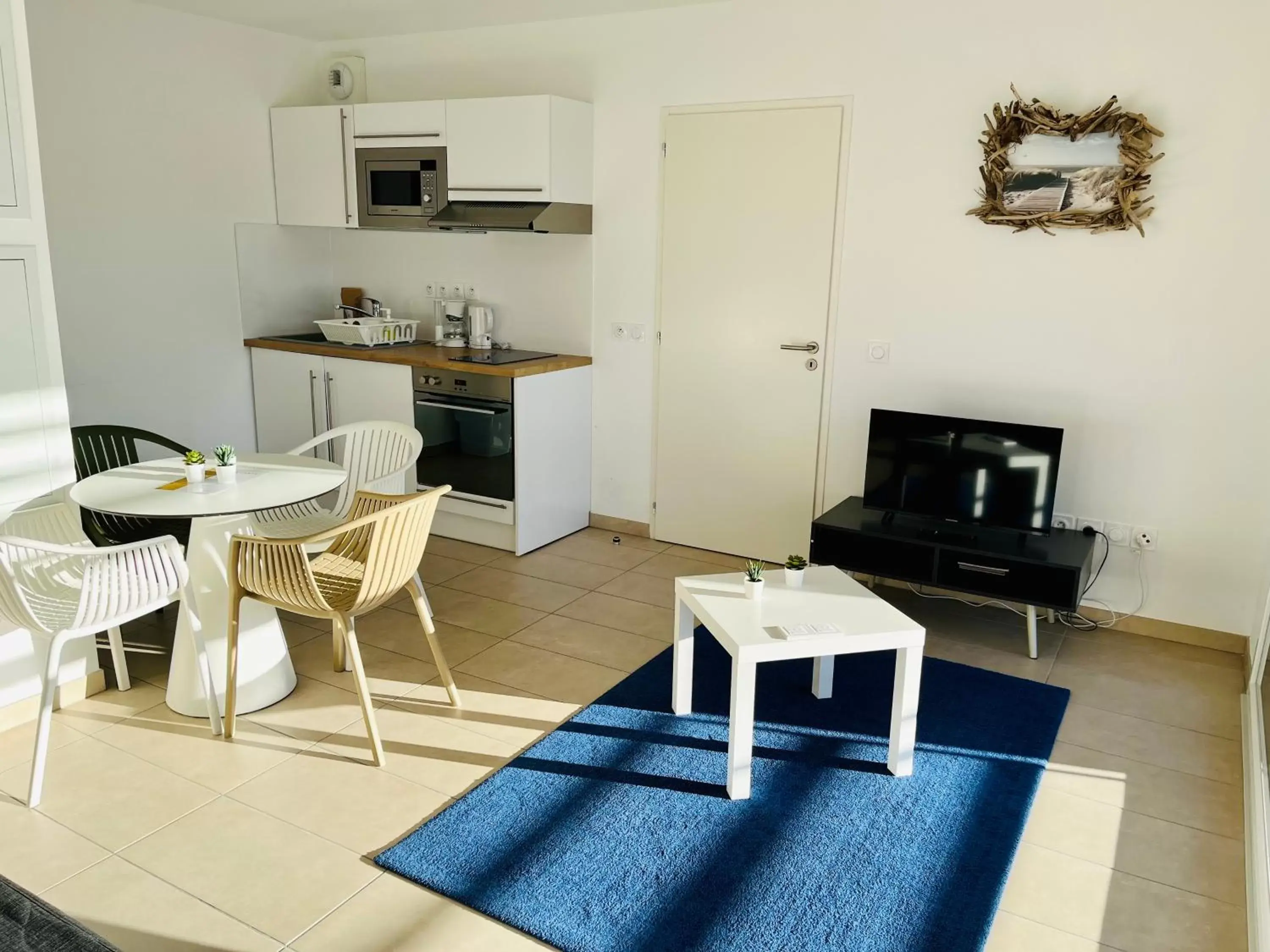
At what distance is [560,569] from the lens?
461cm

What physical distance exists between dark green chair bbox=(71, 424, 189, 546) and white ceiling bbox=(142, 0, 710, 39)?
6.73 feet

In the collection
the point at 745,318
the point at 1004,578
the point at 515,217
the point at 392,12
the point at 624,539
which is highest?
the point at 392,12

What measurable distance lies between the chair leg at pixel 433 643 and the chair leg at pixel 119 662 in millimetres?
Result: 983

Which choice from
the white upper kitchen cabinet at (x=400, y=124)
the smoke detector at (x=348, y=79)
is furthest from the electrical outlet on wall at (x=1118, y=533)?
the smoke detector at (x=348, y=79)

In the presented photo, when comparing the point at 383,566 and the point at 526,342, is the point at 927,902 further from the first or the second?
the point at 526,342

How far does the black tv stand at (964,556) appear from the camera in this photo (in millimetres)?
3594

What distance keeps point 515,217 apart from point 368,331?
107 centimetres

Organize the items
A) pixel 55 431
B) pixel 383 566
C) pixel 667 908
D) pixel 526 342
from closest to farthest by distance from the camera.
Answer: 1. pixel 667 908
2. pixel 383 566
3. pixel 55 431
4. pixel 526 342

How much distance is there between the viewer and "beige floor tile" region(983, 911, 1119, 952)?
2.19 m

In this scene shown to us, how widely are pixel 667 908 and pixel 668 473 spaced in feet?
9.28

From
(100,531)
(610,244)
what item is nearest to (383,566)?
(100,531)

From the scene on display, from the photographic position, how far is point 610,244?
4848 mm

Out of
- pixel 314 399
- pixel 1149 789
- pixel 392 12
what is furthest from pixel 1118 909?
pixel 392 12

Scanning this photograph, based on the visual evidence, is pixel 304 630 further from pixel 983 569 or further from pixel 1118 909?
pixel 1118 909
